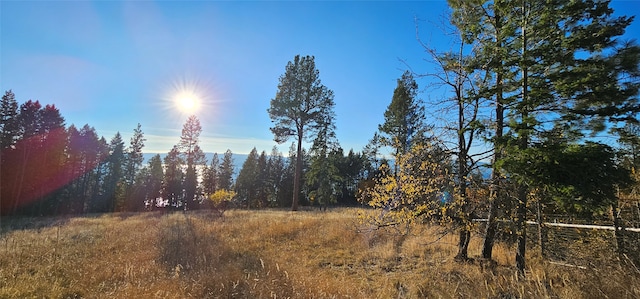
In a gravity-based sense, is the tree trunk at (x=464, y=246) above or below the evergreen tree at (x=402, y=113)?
below

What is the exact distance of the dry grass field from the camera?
4586mm

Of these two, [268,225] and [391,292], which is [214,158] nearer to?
[268,225]

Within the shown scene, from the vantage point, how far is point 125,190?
41.5 metres

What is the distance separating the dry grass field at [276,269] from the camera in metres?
4.59

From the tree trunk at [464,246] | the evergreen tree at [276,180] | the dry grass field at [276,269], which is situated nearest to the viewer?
the dry grass field at [276,269]

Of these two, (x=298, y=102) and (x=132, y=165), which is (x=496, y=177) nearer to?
(x=298, y=102)

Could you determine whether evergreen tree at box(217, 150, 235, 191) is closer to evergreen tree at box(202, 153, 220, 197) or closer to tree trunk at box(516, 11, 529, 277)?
evergreen tree at box(202, 153, 220, 197)

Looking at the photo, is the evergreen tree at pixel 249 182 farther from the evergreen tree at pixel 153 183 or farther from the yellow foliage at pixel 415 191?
the yellow foliage at pixel 415 191

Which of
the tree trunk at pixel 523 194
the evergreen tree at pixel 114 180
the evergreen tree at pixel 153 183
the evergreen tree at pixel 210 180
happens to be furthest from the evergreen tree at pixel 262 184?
the tree trunk at pixel 523 194

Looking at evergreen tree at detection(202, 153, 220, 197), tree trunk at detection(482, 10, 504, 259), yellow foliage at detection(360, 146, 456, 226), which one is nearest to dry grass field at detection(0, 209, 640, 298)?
tree trunk at detection(482, 10, 504, 259)

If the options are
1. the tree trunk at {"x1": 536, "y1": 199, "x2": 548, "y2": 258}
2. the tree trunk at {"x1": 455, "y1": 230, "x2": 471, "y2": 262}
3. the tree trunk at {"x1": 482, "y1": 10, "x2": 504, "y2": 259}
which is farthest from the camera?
the tree trunk at {"x1": 455, "y1": 230, "x2": 471, "y2": 262}

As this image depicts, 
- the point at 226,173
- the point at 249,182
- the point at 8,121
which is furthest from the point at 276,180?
the point at 8,121

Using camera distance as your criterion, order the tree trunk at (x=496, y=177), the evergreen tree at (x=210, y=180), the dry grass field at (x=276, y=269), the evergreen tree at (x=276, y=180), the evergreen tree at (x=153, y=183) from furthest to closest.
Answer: the evergreen tree at (x=276, y=180) → the evergreen tree at (x=210, y=180) → the evergreen tree at (x=153, y=183) → the tree trunk at (x=496, y=177) → the dry grass field at (x=276, y=269)

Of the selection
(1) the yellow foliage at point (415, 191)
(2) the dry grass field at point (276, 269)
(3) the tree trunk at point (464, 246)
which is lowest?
(2) the dry grass field at point (276, 269)
